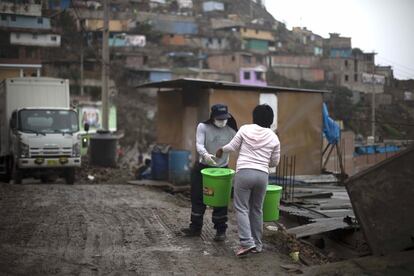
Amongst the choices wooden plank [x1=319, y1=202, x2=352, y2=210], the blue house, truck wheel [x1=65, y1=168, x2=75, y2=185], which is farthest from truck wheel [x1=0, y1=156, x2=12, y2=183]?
wooden plank [x1=319, y1=202, x2=352, y2=210]

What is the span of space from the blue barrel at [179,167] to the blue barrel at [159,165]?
575 mm

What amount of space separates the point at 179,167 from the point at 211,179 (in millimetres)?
6802

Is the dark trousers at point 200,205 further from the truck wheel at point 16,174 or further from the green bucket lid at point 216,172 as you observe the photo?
the truck wheel at point 16,174

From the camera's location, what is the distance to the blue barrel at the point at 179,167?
12.6m

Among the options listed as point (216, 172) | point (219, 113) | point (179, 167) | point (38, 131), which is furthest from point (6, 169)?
point (216, 172)

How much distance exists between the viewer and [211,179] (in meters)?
5.94

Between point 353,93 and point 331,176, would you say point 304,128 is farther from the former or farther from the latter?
point 353,93

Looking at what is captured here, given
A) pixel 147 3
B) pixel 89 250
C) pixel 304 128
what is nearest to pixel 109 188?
pixel 304 128

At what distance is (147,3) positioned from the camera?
75312 millimetres

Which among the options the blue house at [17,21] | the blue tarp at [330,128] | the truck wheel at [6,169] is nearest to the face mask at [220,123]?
the blue tarp at [330,128]

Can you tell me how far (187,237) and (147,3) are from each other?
72.7m

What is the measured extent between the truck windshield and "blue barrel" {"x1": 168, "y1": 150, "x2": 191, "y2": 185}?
14.6 feet

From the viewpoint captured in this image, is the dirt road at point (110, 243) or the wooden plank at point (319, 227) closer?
the dirt road at point (110, 243)

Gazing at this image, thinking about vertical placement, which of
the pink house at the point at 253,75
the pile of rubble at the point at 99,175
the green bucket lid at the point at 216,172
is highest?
the pink house at the point at 253,75
